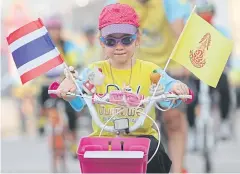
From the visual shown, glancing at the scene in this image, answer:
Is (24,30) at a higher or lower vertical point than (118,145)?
higher

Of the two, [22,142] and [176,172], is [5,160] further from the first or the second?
[176,172]

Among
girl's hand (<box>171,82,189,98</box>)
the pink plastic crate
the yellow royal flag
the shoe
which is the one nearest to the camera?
the pink plastic crate

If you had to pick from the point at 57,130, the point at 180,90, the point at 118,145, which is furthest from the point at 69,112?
the point at 118,145

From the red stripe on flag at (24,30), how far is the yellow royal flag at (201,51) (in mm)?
811

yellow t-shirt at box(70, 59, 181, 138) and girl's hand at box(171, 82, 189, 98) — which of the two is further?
yellow t-shirt at box(70, 59, 181, 138)

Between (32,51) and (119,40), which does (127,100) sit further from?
(32,51)

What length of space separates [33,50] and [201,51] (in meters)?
0.98

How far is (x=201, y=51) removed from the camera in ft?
16.9

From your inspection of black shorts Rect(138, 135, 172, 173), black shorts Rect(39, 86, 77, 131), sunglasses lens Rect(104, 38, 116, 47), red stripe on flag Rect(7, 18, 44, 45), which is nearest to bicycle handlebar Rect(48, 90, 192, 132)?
black shorts Rect(138, 135, 172, 173)

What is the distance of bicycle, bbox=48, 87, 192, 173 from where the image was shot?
168 inches

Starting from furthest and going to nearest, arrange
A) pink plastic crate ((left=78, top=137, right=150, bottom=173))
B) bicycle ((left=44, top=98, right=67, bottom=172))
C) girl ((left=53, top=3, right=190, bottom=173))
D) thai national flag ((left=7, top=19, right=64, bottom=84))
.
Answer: bicycle ((left=44, top=98, right=67, bottom=172))
thai national flag ((left=7, top=19, right=64, bottom=84))
girl ((left=53, top=3, right=190, bottom=173))
pink plastic crate ((left=78, top=137, right=150, bottom=173))

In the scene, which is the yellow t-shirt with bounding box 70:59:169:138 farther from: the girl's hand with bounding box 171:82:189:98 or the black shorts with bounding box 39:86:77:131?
the black shorts with bounding box 39:86:77:131

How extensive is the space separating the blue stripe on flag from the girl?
29cm

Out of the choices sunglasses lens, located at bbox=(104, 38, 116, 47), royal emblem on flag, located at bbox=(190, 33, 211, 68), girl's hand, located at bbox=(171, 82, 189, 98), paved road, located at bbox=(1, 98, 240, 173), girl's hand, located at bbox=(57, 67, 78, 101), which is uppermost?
sunglasses lens, located at bbox=(104, 38, 116, 47)
